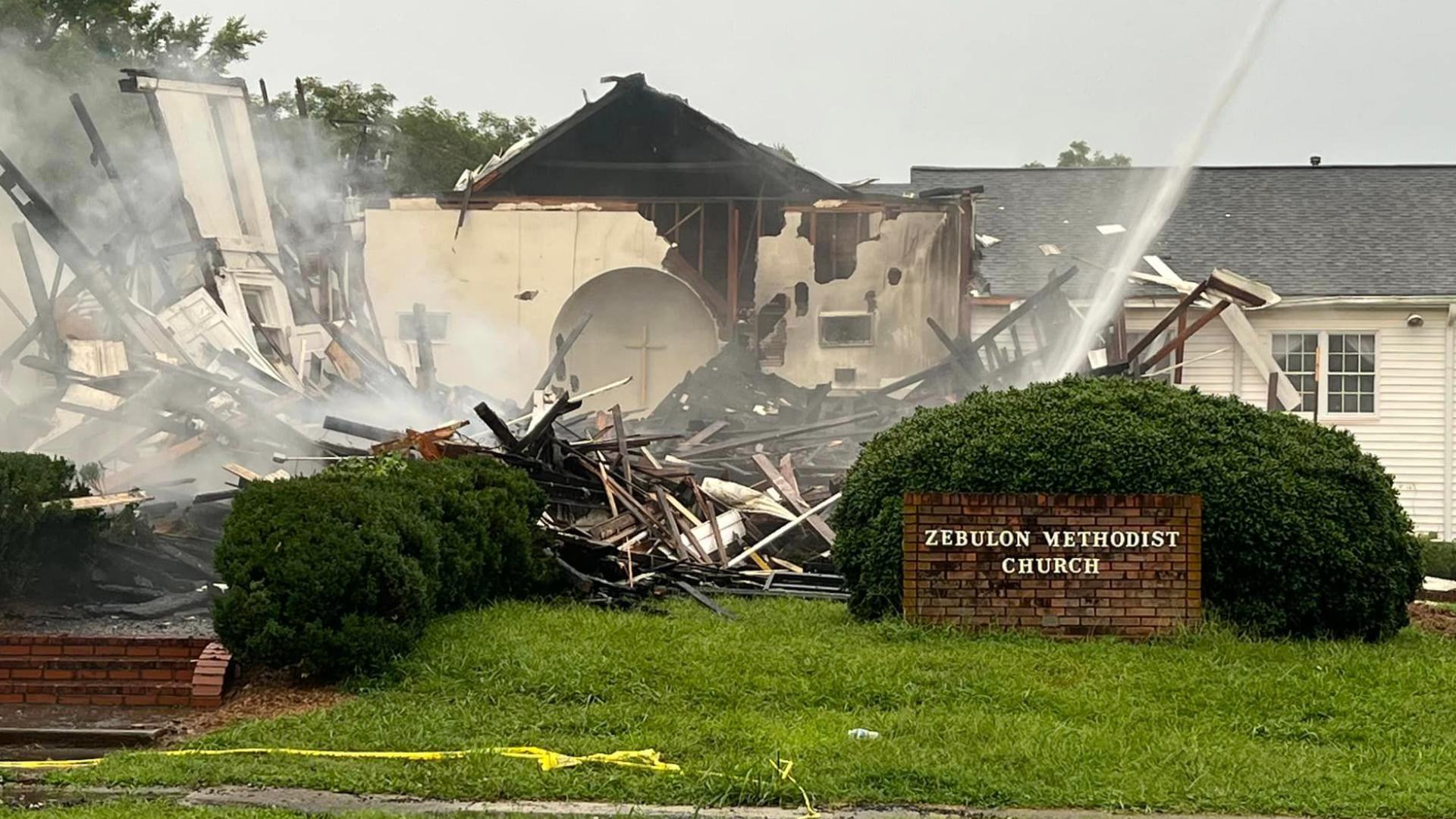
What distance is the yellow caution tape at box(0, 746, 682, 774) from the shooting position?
24.1 feet

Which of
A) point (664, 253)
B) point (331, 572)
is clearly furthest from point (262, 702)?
point (664, 253)

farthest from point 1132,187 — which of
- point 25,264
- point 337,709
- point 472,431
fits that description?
point 337,709

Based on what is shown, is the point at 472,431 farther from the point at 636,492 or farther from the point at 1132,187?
the point at 1132,187

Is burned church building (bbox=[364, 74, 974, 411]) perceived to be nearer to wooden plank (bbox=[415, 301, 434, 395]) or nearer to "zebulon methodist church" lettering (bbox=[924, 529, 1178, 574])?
wooden plank (bbox=[415, 301, 434, 395])

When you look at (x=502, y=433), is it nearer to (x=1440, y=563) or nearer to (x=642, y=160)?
(x=1440, y=563)

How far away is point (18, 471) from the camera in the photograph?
12672 mm

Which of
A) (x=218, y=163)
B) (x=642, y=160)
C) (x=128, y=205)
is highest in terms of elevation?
(x=642, y=160)

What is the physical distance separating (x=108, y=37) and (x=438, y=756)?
32538 mm

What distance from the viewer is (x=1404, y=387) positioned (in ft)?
80.6

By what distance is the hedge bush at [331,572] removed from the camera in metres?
9.05

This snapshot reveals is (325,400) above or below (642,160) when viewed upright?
below

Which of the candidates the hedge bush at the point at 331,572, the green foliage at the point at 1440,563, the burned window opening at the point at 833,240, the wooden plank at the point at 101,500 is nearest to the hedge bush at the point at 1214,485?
the hedge bush at the point at 331,572

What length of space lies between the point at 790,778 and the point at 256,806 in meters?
2.26

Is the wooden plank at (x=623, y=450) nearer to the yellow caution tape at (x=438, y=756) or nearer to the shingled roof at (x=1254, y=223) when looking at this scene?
the yellow caution tape at (x=438, y=756)
